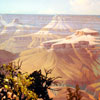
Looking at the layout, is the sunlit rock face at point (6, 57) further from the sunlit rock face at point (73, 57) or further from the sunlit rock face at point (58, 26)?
the sunlit rock face at point (58, 26)

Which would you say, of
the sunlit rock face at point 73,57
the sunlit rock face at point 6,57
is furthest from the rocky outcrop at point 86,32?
the sunlit rock face at point 6,57

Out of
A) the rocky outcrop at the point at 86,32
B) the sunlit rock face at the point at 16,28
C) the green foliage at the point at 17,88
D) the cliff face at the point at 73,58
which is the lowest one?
the green foliage at the point at 17,88

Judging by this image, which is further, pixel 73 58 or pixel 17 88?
pixel 73 58

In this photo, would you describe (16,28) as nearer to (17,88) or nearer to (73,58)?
(73,58)

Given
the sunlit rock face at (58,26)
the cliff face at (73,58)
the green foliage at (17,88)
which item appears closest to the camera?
the green foliage at (17,88)

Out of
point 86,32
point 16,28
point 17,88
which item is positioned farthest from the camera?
point 16,28

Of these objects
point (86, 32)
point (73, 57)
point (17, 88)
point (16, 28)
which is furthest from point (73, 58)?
point (17, 88)

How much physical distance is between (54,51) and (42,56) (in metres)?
0.46

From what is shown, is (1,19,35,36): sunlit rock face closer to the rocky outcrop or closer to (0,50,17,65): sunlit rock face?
(0,50,17,65): sunlit rock face

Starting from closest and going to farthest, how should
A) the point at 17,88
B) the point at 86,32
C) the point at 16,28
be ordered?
the point at 17,88 → the point at 86,32 → the point at 16,28
